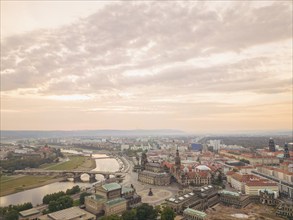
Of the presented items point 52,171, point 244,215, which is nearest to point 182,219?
point 244,215

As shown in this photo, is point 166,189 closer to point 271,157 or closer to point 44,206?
point 44,206

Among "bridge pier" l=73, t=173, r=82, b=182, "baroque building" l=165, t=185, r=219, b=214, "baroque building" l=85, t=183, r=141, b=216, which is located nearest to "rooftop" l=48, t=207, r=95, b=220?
"baroque building" l=85, t=183, r=141, b=216

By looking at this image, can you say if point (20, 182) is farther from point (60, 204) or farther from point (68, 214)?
point (68, 214)

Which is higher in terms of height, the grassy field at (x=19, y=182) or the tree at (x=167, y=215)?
the tree at (x=167, y=215)

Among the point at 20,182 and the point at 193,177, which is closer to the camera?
the point at 193,177

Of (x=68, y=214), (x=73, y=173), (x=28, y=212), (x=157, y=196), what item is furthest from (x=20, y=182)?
(x=157, y=196)

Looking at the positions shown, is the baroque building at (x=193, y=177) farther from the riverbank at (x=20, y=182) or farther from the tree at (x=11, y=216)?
the tree at (x=11, y=216)

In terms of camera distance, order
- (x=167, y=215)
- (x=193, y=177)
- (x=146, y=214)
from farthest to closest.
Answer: (x=193, y=177), (x=146, y=214), (x=167, y=215)

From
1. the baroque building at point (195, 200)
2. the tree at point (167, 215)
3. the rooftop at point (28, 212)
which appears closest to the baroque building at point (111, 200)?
the baroque building at point (195, 200)
